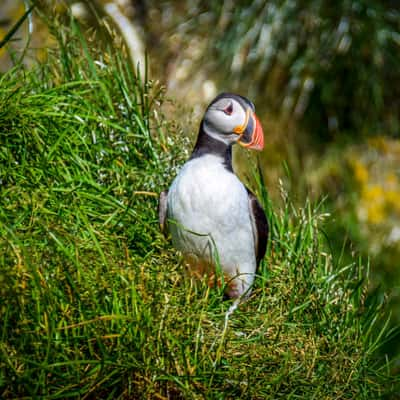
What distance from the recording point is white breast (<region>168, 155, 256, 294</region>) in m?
3.03

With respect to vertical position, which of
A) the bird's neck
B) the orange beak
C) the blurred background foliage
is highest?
the orange beak

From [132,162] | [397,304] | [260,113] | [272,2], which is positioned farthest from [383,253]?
[132,162]

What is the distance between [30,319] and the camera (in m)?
2.44

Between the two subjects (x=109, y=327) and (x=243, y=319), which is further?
(x=243, y=319)

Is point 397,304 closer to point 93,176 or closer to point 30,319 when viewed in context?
point 93,176

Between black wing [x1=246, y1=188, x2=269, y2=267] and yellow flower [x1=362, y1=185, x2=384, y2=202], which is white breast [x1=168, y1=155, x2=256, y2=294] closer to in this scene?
black wing [x1=246, y1=188, x2=269, y2=267]

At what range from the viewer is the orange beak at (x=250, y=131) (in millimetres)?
3119

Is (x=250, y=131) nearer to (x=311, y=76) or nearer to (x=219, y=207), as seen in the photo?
(x=219, y=207)

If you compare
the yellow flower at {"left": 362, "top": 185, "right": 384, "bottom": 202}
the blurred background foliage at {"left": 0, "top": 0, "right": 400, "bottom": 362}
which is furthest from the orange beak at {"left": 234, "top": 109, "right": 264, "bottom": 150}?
the yellow flower at {"left": 362, "top": 185, "right": 384, "bottom": 202}

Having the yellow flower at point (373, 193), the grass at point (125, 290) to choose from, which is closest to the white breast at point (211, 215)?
the grass at point (125, 290)

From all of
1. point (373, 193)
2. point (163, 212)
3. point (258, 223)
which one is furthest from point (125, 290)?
point (373, 193)

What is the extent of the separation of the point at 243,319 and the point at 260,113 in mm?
5474

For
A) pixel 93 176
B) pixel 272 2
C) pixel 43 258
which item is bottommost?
pixel 272 2

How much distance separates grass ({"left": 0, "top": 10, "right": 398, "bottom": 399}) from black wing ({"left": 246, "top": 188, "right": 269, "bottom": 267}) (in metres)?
0.16
